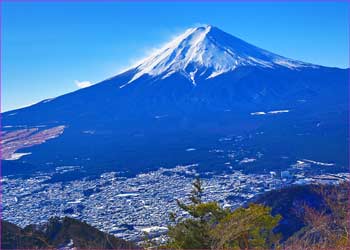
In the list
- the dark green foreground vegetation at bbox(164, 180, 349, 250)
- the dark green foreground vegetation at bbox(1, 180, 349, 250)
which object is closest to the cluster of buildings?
the dark green foreground vegetation at bbox(1, 180, 349, 250)

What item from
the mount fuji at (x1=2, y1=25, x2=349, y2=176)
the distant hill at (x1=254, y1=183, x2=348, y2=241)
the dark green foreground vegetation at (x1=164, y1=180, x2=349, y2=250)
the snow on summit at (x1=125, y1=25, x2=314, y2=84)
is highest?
the snow on summit at (x1=125, y1=25, x2=314, y2=84)

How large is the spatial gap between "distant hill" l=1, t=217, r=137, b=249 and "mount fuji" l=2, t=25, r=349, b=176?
56.3 feet

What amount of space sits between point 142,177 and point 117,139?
17.1 m

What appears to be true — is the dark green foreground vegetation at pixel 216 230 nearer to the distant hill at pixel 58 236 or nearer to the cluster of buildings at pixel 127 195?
the distant hill at pixel 58 236

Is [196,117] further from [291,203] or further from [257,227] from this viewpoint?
[257,227]

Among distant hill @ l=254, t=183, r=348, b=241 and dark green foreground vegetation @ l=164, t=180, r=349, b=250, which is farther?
distant hill @ l=254, t=183, r=348, b=241

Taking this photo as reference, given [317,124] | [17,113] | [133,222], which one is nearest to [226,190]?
[133,222]

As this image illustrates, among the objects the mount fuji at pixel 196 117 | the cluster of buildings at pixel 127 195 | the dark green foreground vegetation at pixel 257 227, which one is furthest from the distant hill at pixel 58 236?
the mount fuji at pixel 196 117

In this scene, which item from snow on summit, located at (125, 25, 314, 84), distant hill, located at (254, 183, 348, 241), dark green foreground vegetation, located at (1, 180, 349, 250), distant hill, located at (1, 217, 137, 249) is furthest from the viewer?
snow on summit, located at (125, 25, 314, 84)

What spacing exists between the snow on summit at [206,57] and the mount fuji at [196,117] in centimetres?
15

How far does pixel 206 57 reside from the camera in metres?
74.4

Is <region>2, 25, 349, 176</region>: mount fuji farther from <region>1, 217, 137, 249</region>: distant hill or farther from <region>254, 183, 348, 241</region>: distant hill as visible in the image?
<region>1, 217, 137, 249</region>: distant hill

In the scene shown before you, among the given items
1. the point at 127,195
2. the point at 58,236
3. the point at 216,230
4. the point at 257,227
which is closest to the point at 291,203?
the point at 257,227

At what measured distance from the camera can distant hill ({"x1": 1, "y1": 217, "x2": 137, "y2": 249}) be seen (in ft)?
20.6
